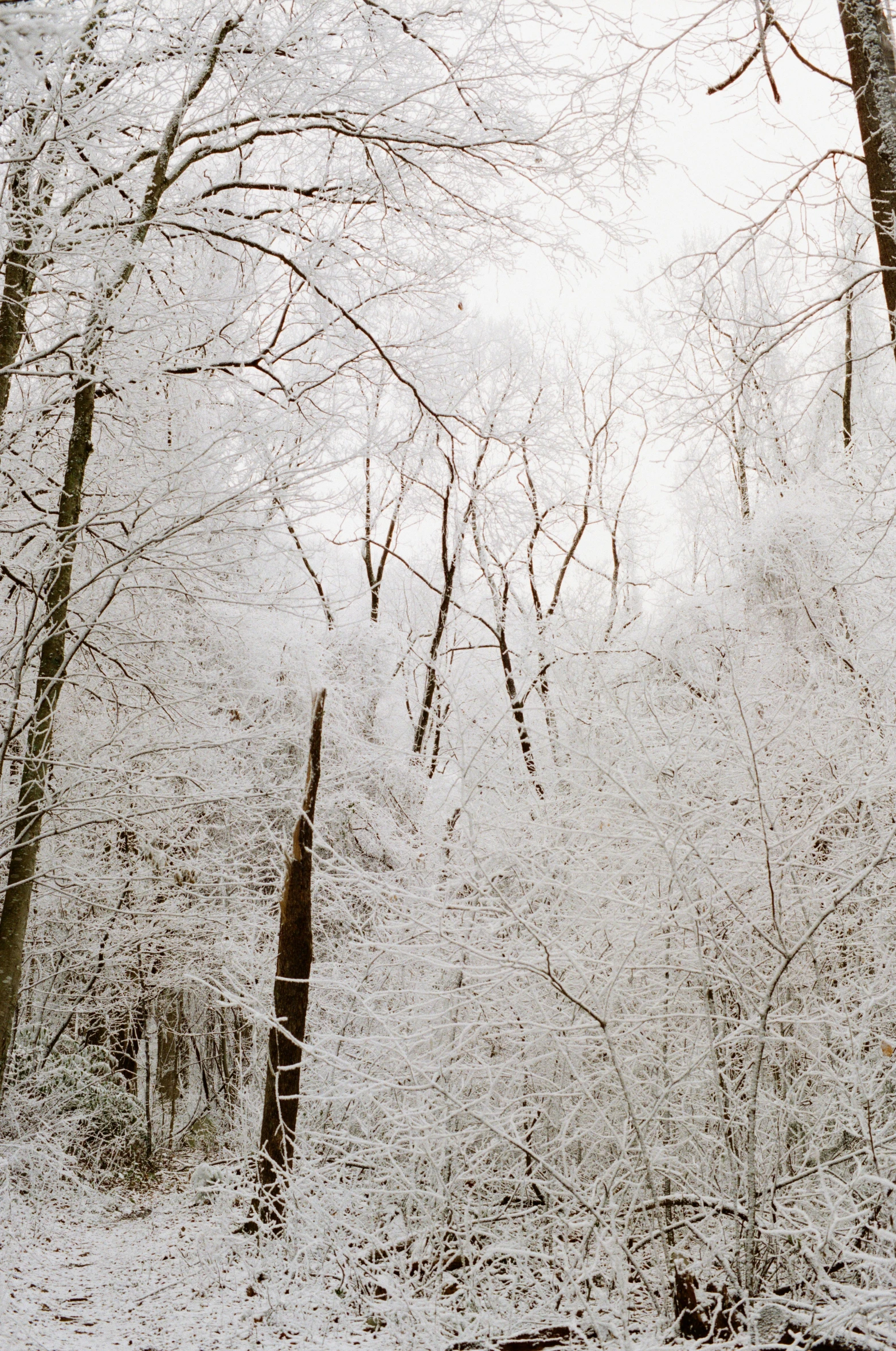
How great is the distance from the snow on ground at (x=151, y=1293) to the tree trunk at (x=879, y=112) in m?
5.93

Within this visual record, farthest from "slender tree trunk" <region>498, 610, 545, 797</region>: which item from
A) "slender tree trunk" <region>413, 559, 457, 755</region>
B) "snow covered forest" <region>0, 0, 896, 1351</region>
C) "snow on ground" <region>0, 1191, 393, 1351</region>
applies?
"snow on ground" <region>0, 1191, 393, 1351</region>

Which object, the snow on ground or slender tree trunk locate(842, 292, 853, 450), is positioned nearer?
the snow on ground

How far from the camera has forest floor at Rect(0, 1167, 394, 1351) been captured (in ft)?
15.9

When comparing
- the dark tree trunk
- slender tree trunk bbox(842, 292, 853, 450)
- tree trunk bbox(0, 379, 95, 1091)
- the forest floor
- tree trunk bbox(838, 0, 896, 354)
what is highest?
slender tree trunk bbox(842, 292, 853, 450)

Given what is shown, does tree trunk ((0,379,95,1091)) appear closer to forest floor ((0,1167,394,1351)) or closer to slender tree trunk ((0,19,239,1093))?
slender tree trunk ((0,19,239,1093))

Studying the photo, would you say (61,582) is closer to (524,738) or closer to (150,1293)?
(524,738)

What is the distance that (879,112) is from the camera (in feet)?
13.7

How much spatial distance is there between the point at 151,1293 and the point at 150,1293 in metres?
0.03

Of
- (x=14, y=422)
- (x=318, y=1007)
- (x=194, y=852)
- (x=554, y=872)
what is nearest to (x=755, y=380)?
(x=554, y=872)

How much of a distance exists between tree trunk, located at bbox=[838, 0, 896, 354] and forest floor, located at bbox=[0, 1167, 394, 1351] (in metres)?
5.95

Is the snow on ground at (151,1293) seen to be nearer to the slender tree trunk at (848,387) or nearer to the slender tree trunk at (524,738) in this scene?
the slender tree trunk at (524,738)

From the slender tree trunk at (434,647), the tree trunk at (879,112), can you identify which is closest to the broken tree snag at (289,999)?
the tree trunk at (879,112)

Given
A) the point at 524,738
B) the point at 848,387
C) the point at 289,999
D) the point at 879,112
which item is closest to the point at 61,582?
the point at 289,999

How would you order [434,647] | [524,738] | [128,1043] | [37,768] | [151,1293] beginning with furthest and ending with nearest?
[434,647] → [128,1043] → [524,738] → [151,1293] → [37,768]
